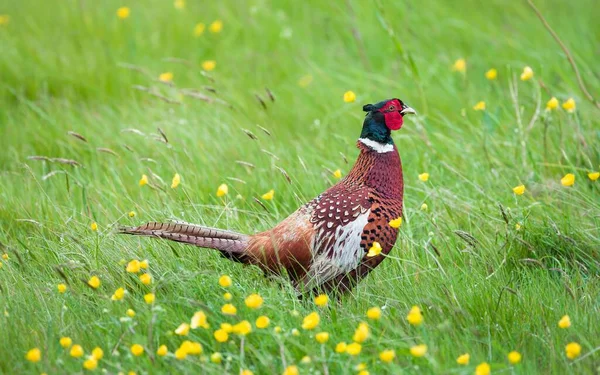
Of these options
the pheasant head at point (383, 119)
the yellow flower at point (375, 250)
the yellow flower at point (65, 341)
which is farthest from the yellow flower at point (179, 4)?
the yellow flower at point (65, 341)

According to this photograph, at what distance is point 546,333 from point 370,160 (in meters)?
1.08

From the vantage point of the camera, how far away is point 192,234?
3.49m

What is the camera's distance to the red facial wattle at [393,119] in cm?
378

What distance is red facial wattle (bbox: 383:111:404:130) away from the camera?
12.4 ft

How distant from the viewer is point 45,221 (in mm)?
4113

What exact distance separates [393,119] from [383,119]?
0.15ft

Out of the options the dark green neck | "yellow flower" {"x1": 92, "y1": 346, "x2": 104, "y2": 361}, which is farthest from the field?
the dark green neck

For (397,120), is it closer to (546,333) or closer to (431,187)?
(431,187)

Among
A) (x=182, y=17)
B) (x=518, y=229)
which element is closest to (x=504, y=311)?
(x=518, y=229)

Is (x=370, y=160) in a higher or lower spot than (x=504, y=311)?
higher

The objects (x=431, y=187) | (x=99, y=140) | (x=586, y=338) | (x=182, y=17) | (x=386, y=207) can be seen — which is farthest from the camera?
(x=182, y=17)

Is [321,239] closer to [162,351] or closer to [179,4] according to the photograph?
[162,351]

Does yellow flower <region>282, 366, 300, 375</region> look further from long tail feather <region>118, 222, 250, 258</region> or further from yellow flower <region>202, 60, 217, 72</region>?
yellow flower <region>202, 60, 217, 72</region>

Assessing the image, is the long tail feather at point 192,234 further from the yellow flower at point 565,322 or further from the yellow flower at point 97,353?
the yellow flower at point 565,322
